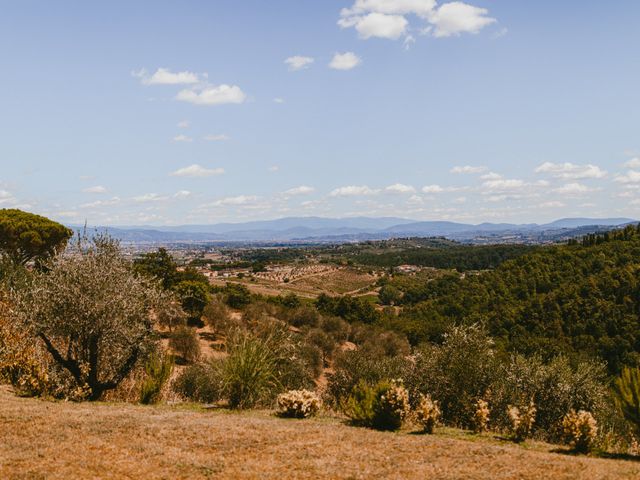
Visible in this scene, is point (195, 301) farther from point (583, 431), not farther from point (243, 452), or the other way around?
point (583, 431)

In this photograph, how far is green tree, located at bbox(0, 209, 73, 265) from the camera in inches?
2208

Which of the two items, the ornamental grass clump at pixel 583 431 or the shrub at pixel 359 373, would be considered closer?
the ornamental grass clump at pixel 583 431

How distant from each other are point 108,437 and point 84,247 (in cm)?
944

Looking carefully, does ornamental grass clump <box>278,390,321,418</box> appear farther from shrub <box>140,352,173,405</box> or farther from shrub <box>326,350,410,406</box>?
shrub <box>326,350,410,406</box>

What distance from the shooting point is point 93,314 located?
17.4 metres

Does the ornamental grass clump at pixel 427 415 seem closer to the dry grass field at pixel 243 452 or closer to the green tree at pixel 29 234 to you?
the dry grass field at pixel 243 452

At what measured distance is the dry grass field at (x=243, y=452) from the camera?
10188 millimetres

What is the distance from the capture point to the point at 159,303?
1952 cm

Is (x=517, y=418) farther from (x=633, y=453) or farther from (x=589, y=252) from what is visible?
(x=589, y=252)

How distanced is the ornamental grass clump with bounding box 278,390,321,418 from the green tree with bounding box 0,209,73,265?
48056mm

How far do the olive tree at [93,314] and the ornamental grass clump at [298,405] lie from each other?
695cm

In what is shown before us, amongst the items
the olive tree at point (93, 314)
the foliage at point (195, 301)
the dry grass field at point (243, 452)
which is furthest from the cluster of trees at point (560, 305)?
the olive tree at point (93, 314)

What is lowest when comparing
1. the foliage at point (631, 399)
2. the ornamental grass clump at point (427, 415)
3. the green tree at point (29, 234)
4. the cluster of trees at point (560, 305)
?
the cluster of trees at point (560, 305)

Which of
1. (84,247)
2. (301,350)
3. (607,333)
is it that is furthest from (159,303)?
(607,333)
